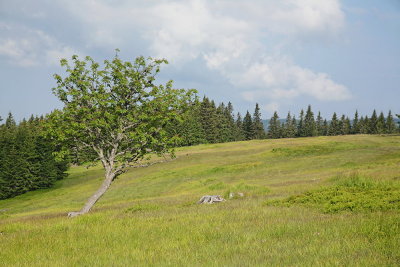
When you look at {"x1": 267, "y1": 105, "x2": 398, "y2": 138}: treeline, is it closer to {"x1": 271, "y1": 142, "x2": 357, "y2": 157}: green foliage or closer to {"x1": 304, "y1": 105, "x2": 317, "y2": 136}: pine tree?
{"x1": 304, "y1": 105, "x2": 317, "y2": 136}: pine tree

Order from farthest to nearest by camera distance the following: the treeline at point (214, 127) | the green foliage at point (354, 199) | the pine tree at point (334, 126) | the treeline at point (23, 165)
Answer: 1. the pine tree at point (334, 126)
2. the treeline at point (214, 127)
3. the treeline at point (23, 165)
4. the green foliage at point (354, 199)

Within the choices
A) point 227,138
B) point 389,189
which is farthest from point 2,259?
point 227,138

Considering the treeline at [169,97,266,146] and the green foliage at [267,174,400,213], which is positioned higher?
the treeline at [169,97,266,146]

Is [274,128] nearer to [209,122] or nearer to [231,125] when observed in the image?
[231,125]

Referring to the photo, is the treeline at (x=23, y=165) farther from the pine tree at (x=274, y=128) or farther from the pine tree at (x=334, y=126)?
the pine tree at (x=334, y=126)

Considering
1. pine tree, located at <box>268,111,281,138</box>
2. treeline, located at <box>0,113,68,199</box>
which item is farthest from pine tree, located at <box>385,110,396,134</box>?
treeline, located at <box>0,113,68,199</box>

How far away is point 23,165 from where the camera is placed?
64.4 m

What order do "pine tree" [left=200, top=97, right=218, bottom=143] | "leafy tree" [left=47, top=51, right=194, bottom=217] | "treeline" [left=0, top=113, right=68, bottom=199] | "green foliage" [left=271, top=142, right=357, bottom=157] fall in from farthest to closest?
"pine tree" [left=200, top=97, right=218, bottom=143], "treeline" [left=0, top=113, right=68, bottom=199], "green foliage" [left=271, top=142, right=357, bottom=157], "leafy tree" [left=47, top=51, right=194, bottom=217]

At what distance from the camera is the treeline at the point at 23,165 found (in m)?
63.6

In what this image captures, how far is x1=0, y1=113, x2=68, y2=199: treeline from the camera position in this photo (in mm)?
63594

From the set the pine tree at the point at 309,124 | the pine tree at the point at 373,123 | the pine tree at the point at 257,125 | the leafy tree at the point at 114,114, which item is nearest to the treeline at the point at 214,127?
the pine tree at the point at 257,125

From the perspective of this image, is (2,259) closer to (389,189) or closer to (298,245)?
(298,245)

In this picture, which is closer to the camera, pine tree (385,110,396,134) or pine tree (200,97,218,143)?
pine tree (200,97,218,143)

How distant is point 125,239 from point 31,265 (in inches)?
95.6
